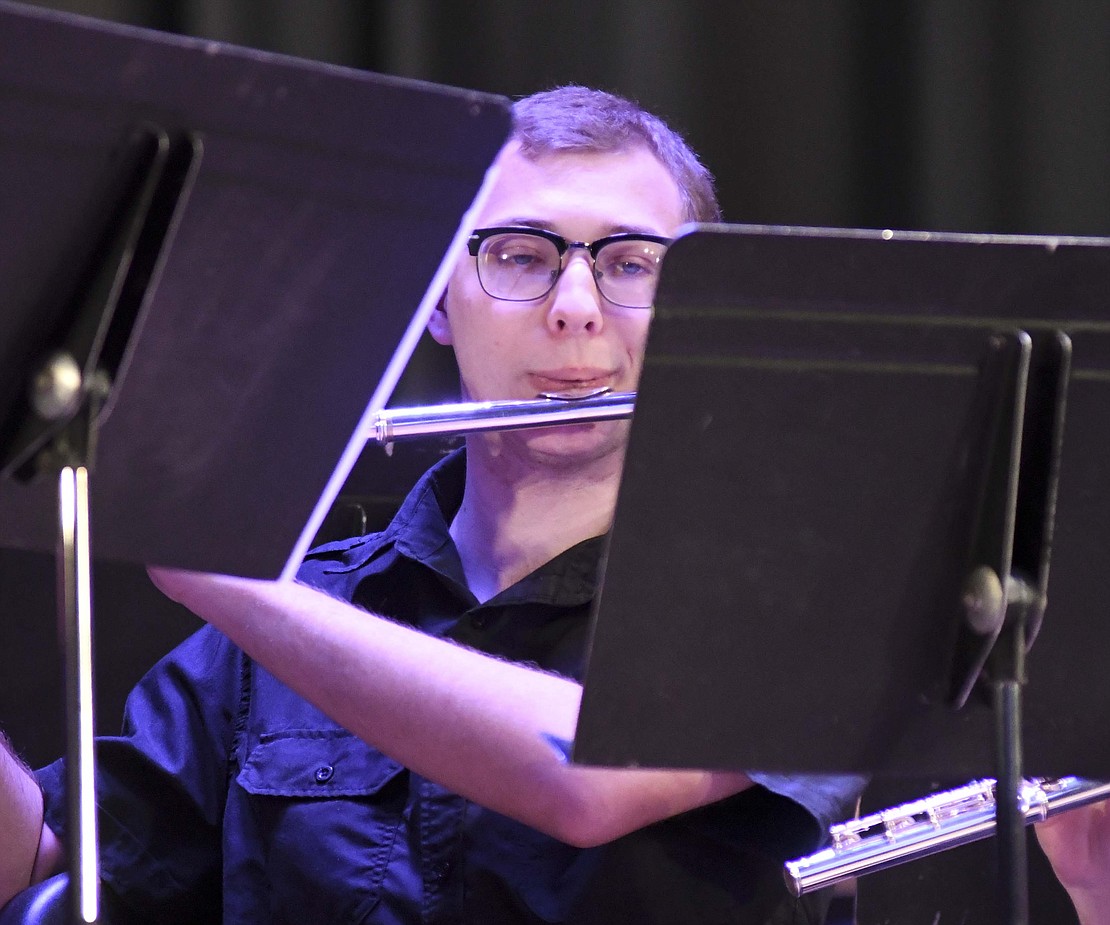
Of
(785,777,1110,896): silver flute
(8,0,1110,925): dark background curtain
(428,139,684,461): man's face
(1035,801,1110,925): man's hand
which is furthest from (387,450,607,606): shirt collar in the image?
(8,0,1110,925): dark background curtain

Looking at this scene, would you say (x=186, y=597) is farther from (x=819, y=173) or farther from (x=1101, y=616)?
(x=819, y=173)

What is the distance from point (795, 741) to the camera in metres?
1.00

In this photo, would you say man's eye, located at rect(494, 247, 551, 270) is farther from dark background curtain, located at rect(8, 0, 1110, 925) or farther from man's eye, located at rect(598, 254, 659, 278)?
dark background curtain, located at rect(8, 0, 1110, 925)

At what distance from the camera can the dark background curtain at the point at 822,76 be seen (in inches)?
87.0

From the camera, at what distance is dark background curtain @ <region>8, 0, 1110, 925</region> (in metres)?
2.21

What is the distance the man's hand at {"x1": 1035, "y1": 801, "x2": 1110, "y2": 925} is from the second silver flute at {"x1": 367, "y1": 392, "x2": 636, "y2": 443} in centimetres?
56

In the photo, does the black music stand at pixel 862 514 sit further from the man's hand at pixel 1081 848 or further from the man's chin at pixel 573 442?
the man's chin at pixel 573 442

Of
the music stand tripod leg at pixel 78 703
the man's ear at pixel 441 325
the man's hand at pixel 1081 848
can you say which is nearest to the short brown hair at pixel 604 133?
the man's ear at pixel 441 325

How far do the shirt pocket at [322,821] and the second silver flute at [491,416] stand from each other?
35cm

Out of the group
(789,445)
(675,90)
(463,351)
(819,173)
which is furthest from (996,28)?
(789,445)

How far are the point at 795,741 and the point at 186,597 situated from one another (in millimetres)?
542

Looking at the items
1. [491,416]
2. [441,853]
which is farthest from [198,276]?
[441,853]

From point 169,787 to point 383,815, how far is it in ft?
0.97

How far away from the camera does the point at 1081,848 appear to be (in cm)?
132
